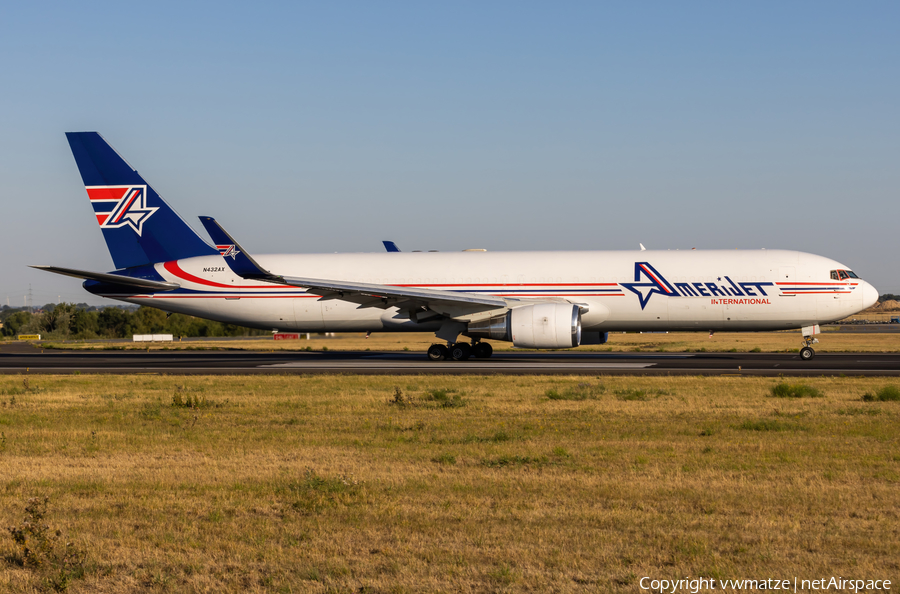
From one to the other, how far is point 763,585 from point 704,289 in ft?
85.1

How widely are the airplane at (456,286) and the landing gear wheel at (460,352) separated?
63 mm

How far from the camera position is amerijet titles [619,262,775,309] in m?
30.3

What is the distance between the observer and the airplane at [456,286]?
30203 millimetres

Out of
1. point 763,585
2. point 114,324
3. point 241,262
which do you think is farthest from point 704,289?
point 114,324

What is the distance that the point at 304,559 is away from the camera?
659cm

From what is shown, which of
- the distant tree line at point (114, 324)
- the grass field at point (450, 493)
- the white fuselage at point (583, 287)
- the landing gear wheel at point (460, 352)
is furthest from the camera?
the distant tree line at point (114, 324)

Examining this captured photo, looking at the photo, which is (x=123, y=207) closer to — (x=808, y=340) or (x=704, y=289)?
(x=704, y=289)

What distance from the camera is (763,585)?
19.1 ft

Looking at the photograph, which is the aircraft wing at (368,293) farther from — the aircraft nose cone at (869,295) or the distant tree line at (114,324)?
the distant tree line at (114,324)

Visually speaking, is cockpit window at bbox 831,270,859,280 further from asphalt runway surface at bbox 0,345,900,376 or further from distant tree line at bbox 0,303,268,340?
distant tree line at bbox 0,303,268,340

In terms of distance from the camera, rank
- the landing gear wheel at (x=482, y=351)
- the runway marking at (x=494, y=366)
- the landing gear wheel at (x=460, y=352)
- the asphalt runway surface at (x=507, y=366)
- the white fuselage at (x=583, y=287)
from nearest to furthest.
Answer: the asphalt runway surface at (x=507, y=366), the runway marking at (x=494, y=366), the white fuselage at (x=583, y=287), the landing gear wheel at (x=460, y=352), the landing gear wheel at (x=482, y=351)

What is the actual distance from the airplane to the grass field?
41.8ft

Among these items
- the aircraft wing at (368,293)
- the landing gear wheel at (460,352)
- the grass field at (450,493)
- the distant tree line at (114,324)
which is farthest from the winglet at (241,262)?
the distant tree line at (114,324)

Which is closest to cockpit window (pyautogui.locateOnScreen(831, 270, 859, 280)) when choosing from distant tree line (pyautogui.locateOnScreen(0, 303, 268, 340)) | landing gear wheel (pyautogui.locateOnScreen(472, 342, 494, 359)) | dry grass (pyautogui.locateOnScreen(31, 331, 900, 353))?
dry grass (pyautogui.locateOnScreen(31, 331, 900, 353))
